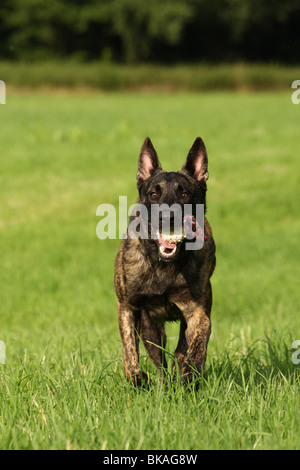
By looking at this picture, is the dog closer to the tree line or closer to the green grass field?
the green grass field

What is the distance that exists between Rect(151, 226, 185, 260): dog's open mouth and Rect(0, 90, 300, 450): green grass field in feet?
3.07

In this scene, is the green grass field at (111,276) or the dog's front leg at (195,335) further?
the dog's front leg at (195,335)

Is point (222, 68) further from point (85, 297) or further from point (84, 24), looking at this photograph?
point (85, 297)

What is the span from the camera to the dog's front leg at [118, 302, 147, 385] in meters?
4.54

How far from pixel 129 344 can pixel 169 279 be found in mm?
568

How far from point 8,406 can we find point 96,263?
1171cm

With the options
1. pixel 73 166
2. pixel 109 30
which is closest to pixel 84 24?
pixel 109 30

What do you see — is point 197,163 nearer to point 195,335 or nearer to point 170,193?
point 170,193

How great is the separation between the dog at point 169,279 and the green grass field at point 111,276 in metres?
0.25

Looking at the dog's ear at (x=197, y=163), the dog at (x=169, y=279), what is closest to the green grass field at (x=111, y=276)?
the dog at (x=169, y=279)

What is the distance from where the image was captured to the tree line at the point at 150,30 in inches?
2879

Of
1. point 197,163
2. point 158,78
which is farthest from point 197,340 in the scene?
point 158,78

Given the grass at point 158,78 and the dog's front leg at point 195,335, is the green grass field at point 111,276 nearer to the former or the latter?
the dog's front leg at point 195,335

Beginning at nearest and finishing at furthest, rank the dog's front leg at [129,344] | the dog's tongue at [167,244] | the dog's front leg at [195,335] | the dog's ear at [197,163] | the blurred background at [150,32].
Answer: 1. the dog's tongue at [167,244]
2. the dog's front leg at [195,335]
3. the dog's front leg at [129,344]
4. the dog's ear at [197,163]
5. the blurred background at [150,32]
